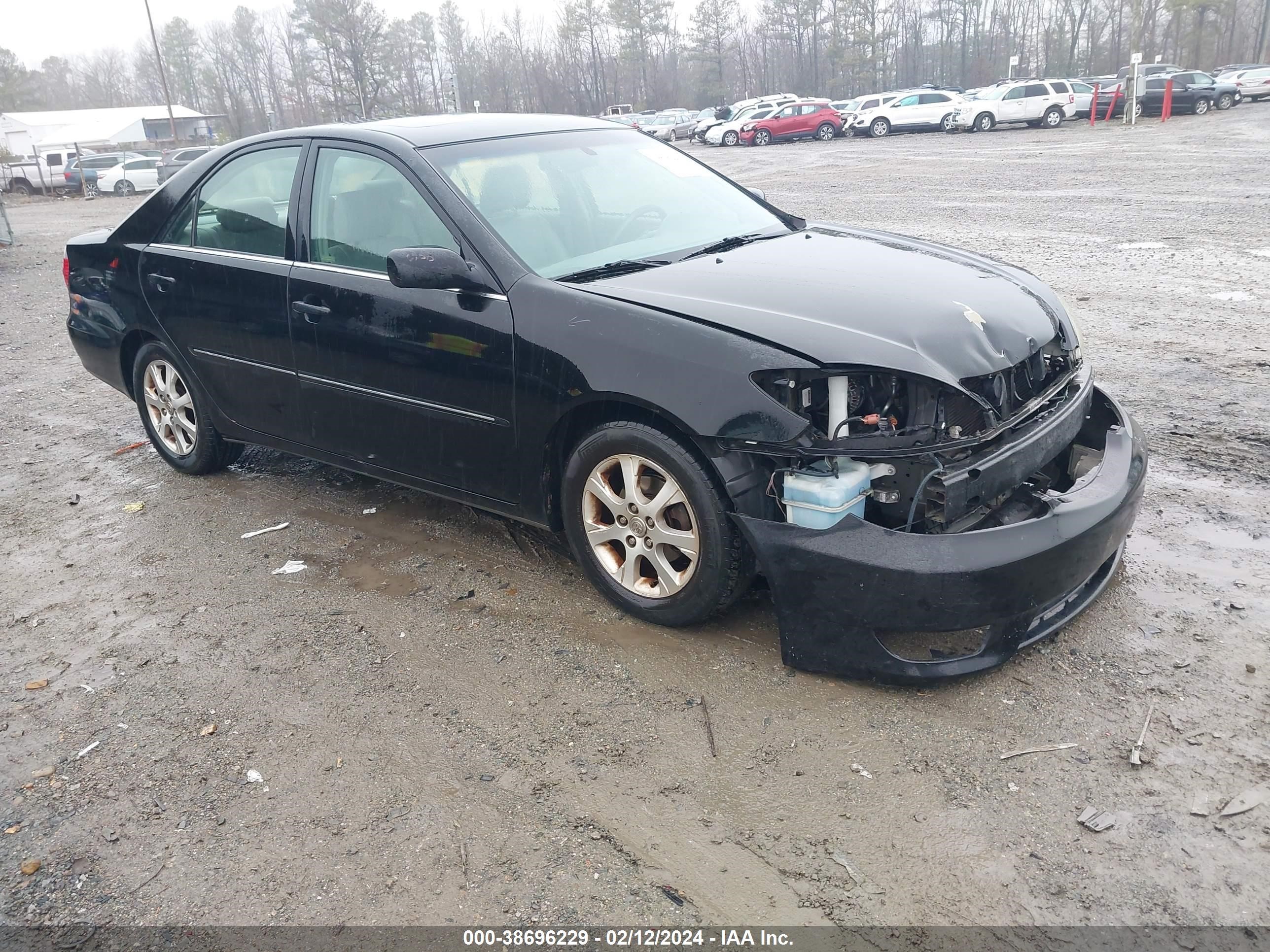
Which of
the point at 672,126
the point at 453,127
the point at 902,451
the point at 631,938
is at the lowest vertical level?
the point at 631,938

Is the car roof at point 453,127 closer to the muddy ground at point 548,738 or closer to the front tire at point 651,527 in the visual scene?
the front tire at point 651,527

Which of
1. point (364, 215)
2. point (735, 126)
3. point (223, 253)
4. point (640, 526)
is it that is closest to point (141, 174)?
point (735, 126)

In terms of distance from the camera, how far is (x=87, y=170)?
3453 cm

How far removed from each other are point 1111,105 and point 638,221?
33457mm

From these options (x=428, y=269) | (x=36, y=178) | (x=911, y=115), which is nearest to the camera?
(x=428, y=269)

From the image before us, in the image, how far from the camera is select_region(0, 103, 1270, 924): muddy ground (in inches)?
95.9

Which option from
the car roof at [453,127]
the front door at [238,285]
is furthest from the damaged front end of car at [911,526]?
the front door at [238,285]

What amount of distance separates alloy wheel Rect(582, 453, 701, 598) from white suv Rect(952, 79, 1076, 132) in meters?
33.7

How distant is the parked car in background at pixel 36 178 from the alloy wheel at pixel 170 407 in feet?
115

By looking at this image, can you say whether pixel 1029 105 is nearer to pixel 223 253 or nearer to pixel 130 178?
pixel 130 178

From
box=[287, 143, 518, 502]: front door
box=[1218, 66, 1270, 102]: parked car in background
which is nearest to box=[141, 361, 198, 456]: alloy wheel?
box=[287, 143, 518, 502]: front door

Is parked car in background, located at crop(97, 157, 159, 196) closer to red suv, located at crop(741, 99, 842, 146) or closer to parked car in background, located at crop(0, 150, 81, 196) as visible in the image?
parked car in background, located at crop(0, 150, 81, 196)

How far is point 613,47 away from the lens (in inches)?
3573

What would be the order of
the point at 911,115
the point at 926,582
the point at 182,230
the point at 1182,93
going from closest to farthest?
the point at 926,582, the point at 182,230, the point at 1182,93, the point at 911,115
